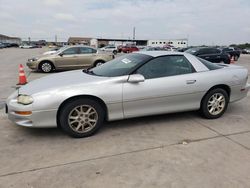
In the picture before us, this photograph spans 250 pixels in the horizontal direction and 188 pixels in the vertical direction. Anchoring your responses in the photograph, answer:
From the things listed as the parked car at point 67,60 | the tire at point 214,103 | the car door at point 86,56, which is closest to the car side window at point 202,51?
the parked car at point 67,60

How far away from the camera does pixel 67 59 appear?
37.1 feet

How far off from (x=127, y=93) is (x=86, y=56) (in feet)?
27.0

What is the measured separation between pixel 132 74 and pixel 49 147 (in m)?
1.72

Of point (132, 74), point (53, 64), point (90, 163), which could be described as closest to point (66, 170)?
point (90, 163)

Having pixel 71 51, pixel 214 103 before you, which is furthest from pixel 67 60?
pixel 214 103

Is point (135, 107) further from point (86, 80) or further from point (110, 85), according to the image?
point (86, 80)

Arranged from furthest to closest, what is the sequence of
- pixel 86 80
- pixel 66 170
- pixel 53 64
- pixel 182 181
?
pixel 53 64
pixel 86 80
pixel 66 170
pixel 182 181

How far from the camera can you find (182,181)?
2578mm

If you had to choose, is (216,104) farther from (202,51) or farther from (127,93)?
(202,51)

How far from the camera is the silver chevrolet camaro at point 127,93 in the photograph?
3.46 m

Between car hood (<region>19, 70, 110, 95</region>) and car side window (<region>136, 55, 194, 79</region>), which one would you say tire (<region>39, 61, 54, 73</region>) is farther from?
car side window (<region>136, 55, 194, 79</region>)

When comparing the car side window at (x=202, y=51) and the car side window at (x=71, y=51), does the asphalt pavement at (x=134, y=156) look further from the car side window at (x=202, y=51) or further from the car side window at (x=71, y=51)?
the car side window at (x=202, y=51)

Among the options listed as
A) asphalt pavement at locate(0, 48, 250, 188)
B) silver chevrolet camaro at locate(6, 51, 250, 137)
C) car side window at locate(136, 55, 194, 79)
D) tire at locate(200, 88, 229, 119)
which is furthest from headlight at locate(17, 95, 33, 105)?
tire at locate(200, 88, 229, 119)

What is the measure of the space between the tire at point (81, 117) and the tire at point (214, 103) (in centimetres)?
201
